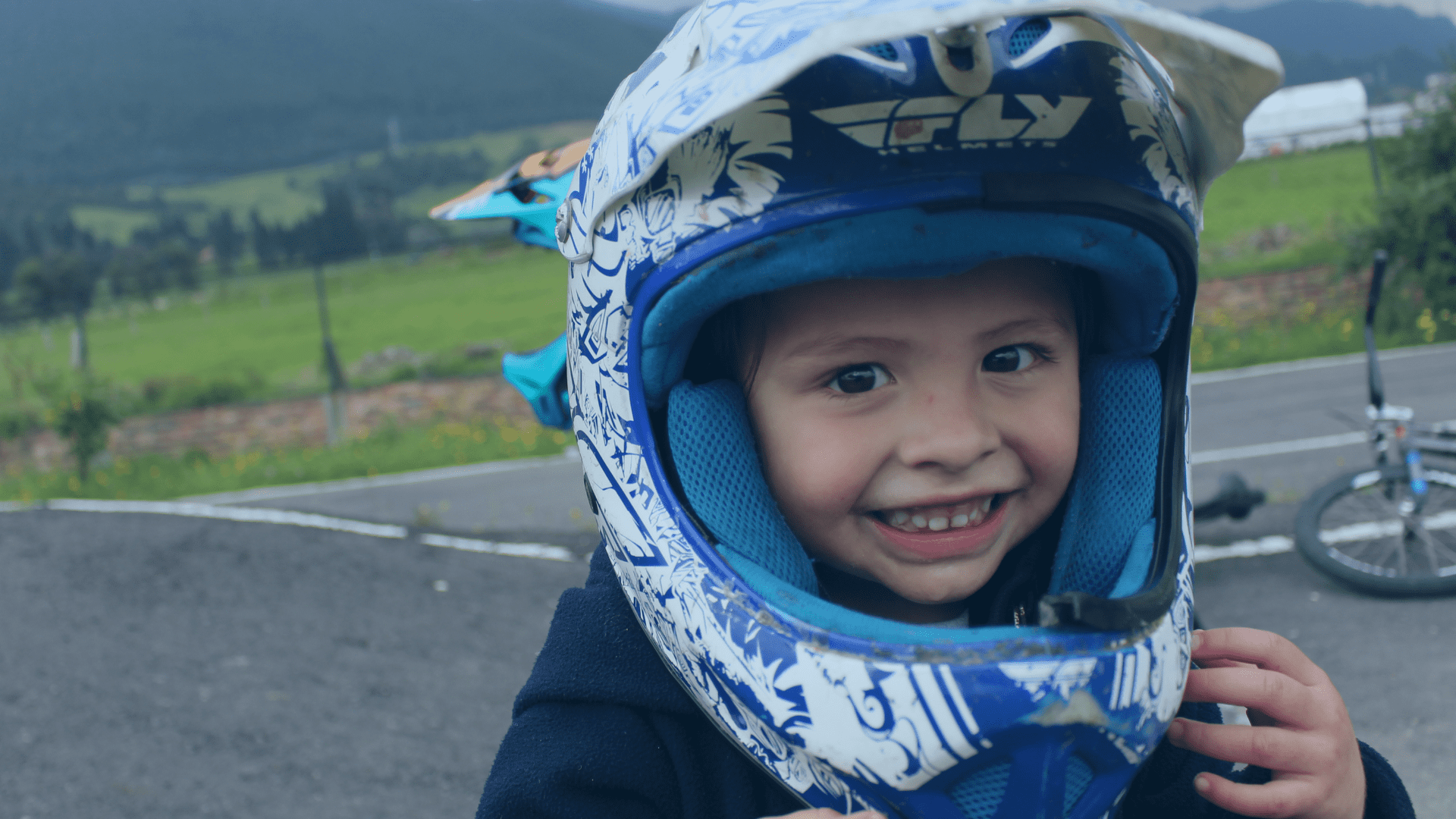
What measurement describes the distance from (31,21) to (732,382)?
5790 cm

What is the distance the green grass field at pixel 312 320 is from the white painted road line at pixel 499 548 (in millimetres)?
6313

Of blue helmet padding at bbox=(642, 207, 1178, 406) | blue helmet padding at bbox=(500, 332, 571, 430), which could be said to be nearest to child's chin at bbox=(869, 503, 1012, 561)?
blue helmet padding at bbox=(642, 207, 1178, 406)

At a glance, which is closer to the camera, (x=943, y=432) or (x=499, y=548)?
(x=943, y=432)

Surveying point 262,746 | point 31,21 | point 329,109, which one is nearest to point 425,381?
point 262,746

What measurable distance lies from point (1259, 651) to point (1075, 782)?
0.33 m

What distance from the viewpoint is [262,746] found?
2.90m

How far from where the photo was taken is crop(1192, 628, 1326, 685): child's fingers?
1042 mm

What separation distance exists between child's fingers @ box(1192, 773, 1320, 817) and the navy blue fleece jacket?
0.31 feet

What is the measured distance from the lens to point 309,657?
3.51 metres

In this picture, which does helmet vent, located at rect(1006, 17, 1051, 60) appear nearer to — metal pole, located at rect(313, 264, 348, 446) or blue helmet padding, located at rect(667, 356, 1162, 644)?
blue helmet padding, located at rect(667, 356, 1162, 644)

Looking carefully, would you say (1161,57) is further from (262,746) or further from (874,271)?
(262,746)

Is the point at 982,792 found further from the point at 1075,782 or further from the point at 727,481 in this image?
the point at 727,481

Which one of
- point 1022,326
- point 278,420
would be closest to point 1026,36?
point 1022,326

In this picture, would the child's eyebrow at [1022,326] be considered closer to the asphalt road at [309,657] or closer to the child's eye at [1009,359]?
the child's eye at [1009,359]
